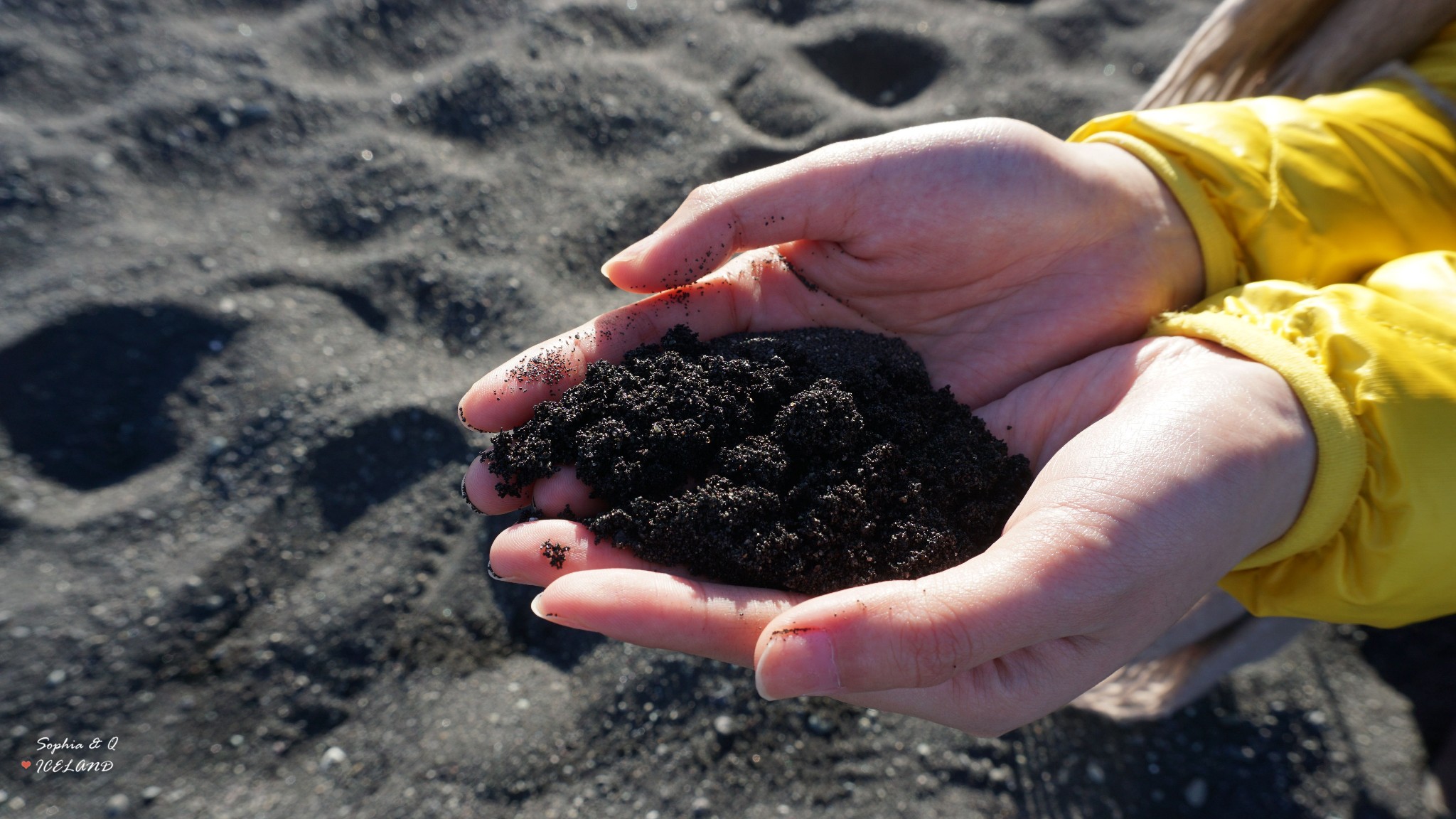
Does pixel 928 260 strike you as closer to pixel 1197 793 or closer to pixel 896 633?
pixel 896 633

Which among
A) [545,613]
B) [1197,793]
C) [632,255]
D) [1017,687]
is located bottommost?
[1197,793]

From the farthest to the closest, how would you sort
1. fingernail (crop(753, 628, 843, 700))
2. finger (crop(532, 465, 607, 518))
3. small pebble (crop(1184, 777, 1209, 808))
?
1. small pebble (crop(1184, 777, 1209, 808))
2. finger (crop(532, 465, 607, 518))
3. fingernail (crop(753, 628, 843, 700))

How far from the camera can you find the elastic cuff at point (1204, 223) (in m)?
1.90

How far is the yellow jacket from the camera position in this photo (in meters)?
1.39

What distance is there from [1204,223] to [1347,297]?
43cm

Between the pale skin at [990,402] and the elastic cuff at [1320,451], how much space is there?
25mm

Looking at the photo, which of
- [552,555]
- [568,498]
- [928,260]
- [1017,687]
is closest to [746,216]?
[928,260]

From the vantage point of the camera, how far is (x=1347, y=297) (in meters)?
1.56

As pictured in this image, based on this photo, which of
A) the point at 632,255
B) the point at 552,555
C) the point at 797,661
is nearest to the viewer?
the point at 797,661

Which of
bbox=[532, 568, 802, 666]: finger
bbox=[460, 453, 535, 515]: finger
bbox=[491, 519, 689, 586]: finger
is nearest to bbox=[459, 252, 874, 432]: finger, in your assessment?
bbox=[460, 453, 535, 515]: finger

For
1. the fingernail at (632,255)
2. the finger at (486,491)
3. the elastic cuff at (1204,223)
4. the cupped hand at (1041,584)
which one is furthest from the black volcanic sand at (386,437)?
the elastic cuff at (1204,223)

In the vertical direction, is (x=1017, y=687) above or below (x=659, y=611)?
below

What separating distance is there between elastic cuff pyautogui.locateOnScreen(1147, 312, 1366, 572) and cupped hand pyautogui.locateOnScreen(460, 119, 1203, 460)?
1.42 ft

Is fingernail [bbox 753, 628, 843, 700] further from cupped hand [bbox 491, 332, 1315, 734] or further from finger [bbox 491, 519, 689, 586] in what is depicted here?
finger [bbox 491, 519, 689, 586]
